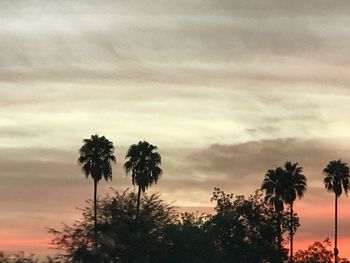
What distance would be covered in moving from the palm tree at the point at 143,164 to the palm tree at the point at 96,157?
2.73 meters

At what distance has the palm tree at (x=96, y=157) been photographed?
365 feet

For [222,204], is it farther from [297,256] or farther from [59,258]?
[59,258]

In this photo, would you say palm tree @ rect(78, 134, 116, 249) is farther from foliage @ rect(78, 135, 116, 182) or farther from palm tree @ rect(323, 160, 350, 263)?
palm tree @ rect(323, 160, 350, 263)

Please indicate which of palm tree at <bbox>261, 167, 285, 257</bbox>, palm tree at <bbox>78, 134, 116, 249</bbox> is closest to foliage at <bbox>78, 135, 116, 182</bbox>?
palm tree at <bbox>78, 134, 116, 249</bbox>

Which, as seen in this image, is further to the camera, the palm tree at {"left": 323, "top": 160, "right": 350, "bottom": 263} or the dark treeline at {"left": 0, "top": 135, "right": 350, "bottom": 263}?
the palm tree at {"left": 323, "top": 160, "right": 350, "bottom": 263}

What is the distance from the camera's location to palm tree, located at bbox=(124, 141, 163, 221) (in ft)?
367

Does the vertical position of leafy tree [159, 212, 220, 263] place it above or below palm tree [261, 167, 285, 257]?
below

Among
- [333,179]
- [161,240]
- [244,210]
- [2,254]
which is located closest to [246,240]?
[244,210]

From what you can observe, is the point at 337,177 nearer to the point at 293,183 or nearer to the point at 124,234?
the point at 293,183

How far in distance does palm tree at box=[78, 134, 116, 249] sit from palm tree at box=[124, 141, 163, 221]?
8.95 ft

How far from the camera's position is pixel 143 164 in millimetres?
112625

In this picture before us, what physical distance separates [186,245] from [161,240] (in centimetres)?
623

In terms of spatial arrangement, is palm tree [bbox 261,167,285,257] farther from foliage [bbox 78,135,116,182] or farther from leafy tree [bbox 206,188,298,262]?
foliage [bbox 78,135,116,182]

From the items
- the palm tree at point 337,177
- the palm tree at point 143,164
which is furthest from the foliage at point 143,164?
the palm tree at point 337,177
